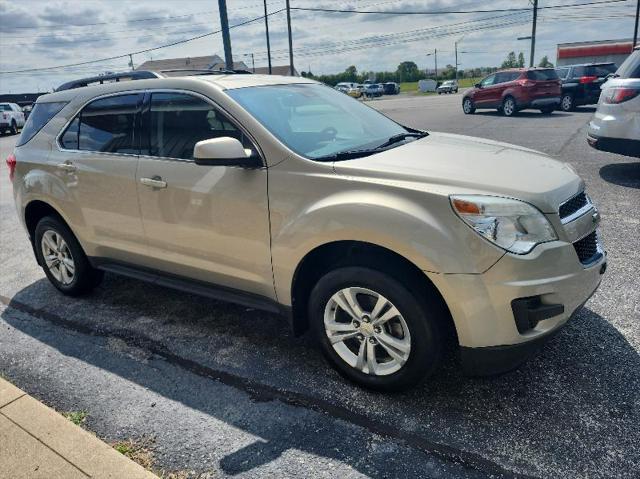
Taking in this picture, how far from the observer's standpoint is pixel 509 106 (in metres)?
19.3

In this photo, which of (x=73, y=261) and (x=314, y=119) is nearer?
(x=314, y=119)

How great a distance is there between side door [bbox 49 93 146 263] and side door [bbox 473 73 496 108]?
59.6 ft

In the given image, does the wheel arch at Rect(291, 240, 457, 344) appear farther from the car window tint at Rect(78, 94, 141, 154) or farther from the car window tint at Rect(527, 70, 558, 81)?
the car window tint at Rect(527, 70, 558, 81)

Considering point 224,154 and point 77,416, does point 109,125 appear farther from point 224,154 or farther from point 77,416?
point 77,416

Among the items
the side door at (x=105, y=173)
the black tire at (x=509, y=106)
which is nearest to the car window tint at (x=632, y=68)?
the side door at (x=105, y=173)

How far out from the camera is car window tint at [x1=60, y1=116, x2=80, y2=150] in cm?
423

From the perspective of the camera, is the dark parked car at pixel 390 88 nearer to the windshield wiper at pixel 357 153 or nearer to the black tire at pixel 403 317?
the windshield wiper at pixel 357 153

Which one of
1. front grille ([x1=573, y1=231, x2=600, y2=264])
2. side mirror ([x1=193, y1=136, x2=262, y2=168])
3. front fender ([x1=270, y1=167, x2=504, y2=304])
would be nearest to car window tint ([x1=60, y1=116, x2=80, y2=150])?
side mirror ([x1=193, y1=136, x2=262, y2=168])

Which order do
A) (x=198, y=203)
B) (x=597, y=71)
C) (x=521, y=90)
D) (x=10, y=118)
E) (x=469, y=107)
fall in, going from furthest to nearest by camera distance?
(x=10, y=118) < (x=469, y=107) < (x=597, y=71) < (x=521, y=90) < (x=198, y=203)

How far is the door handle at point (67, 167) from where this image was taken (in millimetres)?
4132

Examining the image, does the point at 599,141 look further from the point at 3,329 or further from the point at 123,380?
the point at 3,329

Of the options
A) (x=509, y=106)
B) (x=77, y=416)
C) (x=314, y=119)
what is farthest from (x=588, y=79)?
(x=77, y=416)

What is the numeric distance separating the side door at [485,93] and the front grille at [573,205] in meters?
18.1

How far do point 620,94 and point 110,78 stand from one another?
21.2 feet
